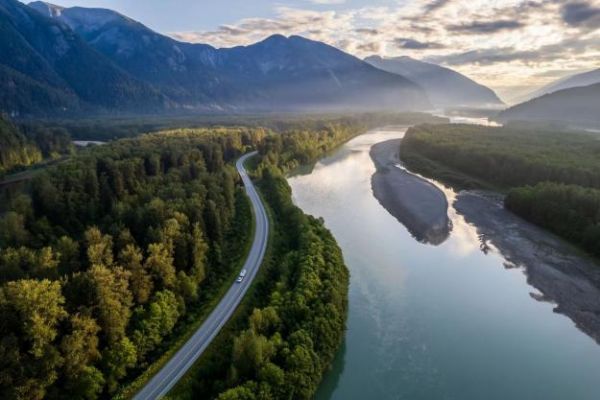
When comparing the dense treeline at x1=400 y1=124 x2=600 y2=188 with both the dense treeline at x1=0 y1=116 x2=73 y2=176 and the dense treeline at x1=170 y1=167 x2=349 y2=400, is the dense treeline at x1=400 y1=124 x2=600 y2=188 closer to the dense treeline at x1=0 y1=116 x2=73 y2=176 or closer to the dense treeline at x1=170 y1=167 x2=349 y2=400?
the dense treeline at x1=170 y1=167 x2=349 y2=400

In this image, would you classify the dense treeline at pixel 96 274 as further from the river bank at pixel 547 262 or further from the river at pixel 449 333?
the river bank at pixel 547 262

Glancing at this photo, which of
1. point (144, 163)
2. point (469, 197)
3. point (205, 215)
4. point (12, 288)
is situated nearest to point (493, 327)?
point (205, 215)

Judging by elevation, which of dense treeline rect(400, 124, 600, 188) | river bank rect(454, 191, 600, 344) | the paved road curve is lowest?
river bank rect(454, 191, 600, 344)

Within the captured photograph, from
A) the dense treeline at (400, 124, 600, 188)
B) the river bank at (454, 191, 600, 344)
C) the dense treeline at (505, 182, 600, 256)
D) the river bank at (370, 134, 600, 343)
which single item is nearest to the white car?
the river bank at (370, 134, 600, 343)

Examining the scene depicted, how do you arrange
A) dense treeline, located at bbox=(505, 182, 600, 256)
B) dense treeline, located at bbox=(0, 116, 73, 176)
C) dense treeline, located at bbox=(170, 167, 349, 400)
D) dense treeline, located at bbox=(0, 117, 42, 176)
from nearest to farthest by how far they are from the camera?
dense treeline, located at bbox=(170, 167, 349, 400)
dense treeline, located at bbox=(505, 182, 600, 256)
dense treeline, located at bbox=(0, 117, 42, 176)
dense treeline, located at bbox=(0, 116, 73, 176)

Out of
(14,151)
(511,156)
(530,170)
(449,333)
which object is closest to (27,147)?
(14,151)

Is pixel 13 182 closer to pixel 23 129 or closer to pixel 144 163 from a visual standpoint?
pixel 144 163

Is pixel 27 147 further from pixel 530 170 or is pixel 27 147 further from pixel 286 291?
pixel 530 170
